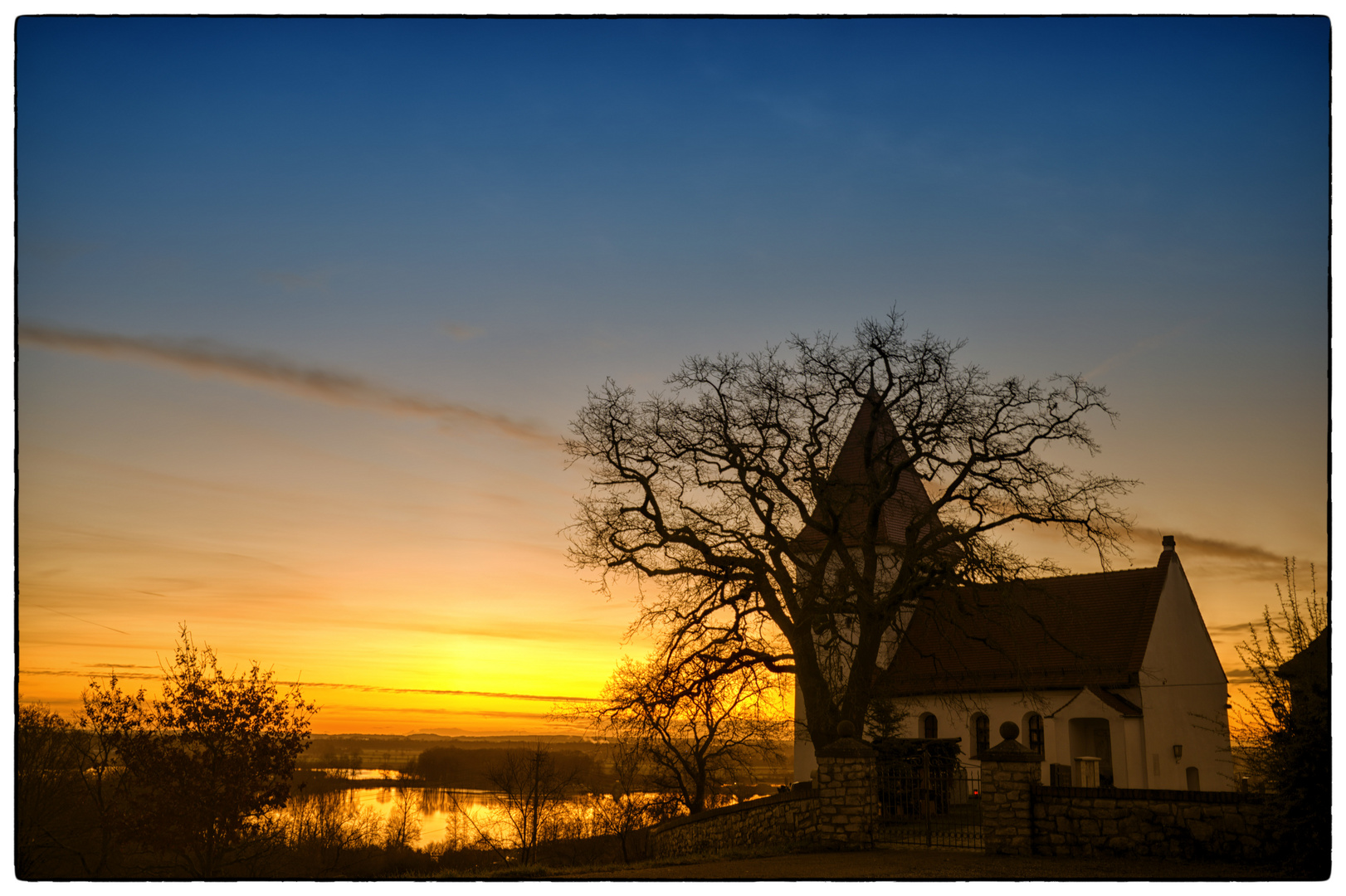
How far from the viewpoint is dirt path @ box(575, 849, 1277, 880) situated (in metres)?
10.8

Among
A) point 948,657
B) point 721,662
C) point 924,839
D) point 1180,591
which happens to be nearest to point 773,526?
point 721,662

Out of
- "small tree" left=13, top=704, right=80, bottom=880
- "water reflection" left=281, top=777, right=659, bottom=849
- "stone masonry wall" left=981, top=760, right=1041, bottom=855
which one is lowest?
"water reflection" left=281, top=777, right=659, bottom=849

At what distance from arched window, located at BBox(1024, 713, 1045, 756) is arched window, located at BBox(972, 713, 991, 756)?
1.15 meters

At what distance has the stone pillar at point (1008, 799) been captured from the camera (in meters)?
12.5

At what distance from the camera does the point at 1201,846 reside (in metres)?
11.5

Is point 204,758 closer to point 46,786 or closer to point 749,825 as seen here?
point 46,786

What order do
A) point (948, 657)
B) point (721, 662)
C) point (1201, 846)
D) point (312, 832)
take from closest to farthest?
1. point (1201, 846)
2. point (721, 662)
3. point (312, 832)
4. point (948, 657)

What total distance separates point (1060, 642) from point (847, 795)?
14.6 metres

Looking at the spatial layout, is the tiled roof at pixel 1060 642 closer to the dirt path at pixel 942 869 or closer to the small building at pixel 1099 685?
the small building at pixel 1099 685

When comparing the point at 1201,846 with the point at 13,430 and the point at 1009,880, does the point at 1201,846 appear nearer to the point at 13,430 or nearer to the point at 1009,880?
the point at 1009,880

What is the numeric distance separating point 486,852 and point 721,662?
40.5 feet

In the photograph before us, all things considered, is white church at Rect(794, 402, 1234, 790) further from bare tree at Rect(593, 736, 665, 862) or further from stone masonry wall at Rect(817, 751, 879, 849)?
stone masonry wall at Rect(817, 751, 879, 849)

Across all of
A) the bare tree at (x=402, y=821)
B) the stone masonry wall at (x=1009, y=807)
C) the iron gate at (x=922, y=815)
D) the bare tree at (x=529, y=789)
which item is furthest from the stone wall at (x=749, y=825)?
the bare tree at (x=402, y=821)

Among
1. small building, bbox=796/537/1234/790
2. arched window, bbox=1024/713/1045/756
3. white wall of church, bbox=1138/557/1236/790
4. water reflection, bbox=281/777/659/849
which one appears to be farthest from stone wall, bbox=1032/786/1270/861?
water reflection, bbox=281/777/659/849
